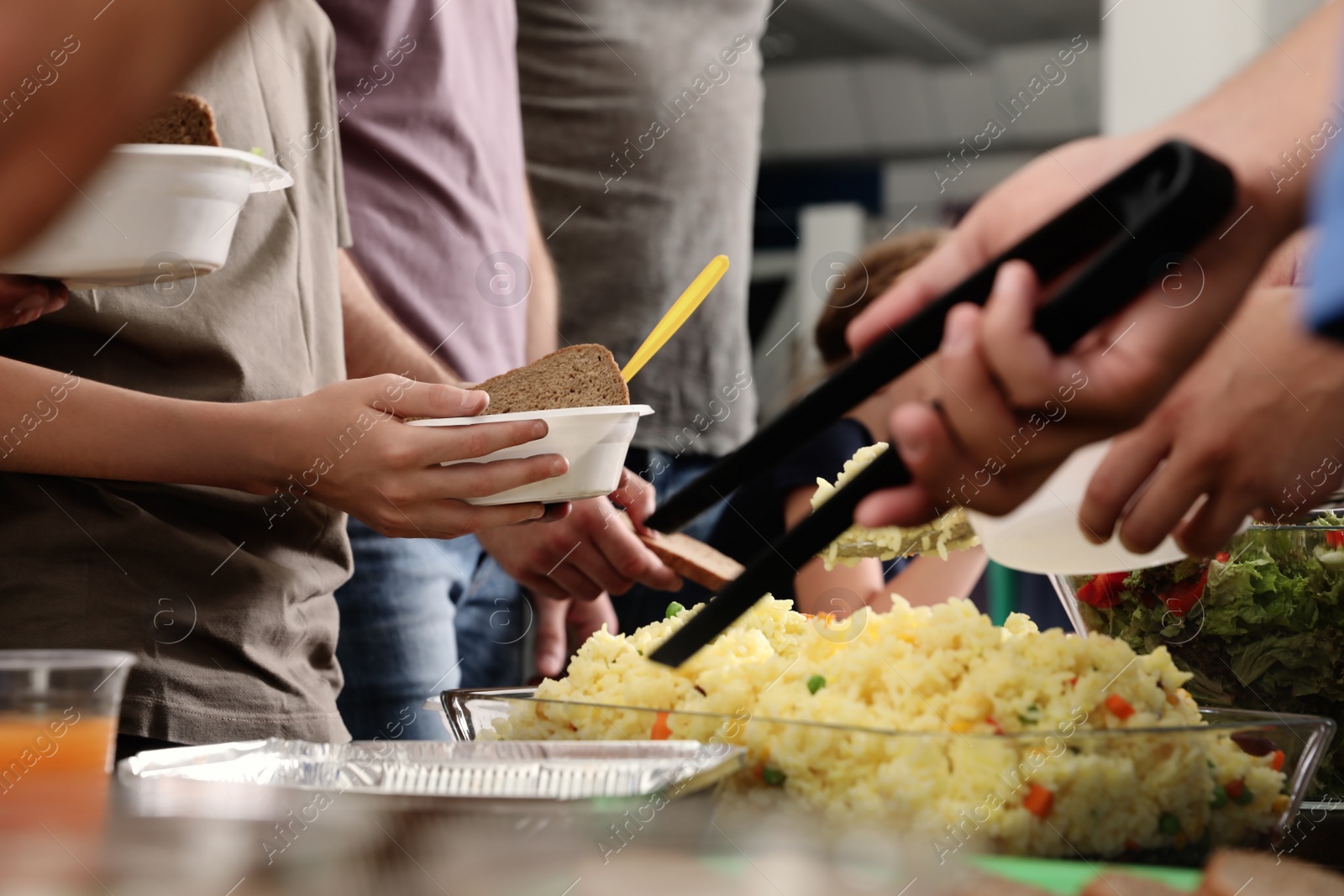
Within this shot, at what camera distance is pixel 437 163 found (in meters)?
1.89

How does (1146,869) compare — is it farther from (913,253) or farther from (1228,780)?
(913,253)

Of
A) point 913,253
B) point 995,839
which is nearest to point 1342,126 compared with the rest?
point 995,839

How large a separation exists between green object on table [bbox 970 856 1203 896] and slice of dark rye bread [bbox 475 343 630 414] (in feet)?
2.14

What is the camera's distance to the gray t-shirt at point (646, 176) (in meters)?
2.43

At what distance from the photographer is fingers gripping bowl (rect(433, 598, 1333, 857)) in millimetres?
595

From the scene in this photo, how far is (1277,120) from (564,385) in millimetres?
733

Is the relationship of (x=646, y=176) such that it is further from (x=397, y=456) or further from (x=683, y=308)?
(x=397, y=456)

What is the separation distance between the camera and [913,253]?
2615mm

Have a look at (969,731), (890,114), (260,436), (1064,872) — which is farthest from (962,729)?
(890,114)

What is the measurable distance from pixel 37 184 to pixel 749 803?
1.60 feet

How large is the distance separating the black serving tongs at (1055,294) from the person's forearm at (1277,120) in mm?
44

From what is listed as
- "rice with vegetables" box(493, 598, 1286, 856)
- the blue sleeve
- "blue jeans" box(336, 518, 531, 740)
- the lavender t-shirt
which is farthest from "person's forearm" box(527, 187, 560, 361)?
the blue sleeve

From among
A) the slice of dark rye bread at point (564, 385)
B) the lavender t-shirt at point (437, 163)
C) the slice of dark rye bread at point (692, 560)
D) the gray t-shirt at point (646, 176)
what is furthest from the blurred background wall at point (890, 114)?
the slice of dark rye bread at point (564, 385)

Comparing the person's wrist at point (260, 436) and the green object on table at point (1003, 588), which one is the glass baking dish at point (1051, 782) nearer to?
the person's wrist at point (260, 436)
